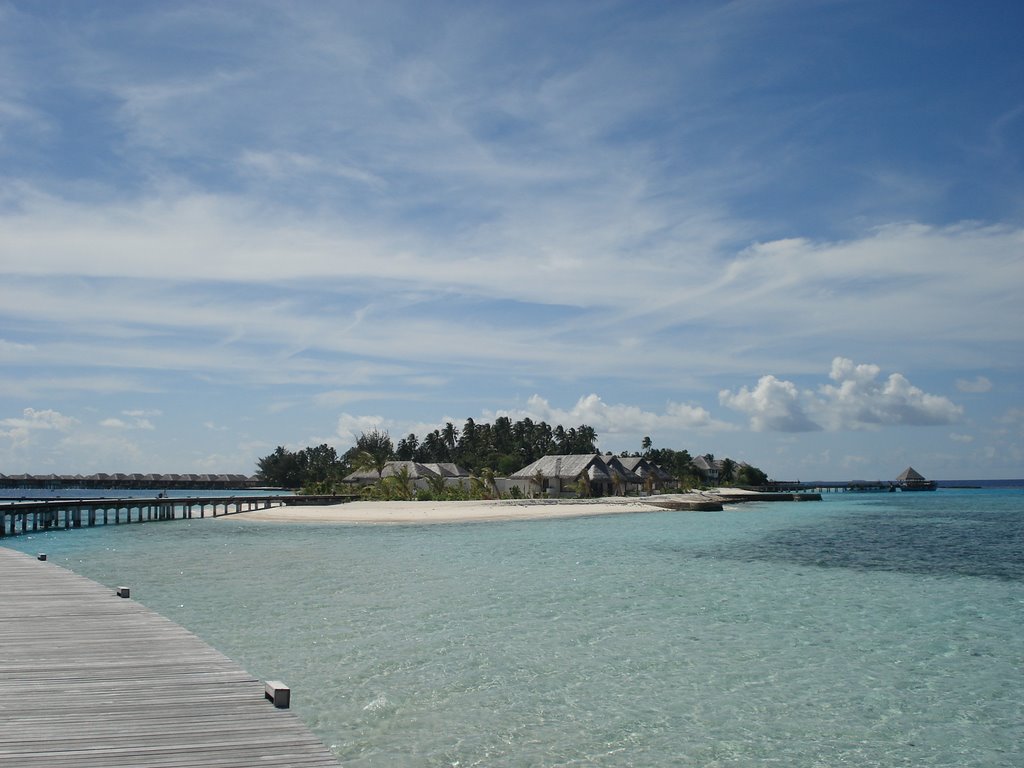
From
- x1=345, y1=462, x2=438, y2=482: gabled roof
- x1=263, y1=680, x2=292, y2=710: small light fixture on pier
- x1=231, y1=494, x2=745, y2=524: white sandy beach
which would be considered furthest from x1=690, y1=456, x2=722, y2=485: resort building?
x1=263, y1=680, x2=292, y2=710: small light fixture on pier

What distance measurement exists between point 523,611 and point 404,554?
1228cm

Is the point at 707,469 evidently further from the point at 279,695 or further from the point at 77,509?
the point at 279,695

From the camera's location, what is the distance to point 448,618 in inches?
624

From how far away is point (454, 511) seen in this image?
54.0 metres

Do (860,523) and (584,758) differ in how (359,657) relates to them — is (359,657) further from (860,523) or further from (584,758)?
(860,523)

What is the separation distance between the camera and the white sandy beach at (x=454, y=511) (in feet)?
163

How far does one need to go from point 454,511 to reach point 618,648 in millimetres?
41111

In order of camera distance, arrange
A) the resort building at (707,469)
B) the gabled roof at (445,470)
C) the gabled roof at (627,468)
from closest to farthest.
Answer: the gabled roof at (627,468) → the gabled roof at (445,470) → the resort building at (707,469)

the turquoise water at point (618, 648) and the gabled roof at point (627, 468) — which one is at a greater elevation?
the gabled roof at point (627, 468)

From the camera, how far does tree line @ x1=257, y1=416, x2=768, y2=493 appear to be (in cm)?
10106

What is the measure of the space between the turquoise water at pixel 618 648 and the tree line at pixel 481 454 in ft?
214

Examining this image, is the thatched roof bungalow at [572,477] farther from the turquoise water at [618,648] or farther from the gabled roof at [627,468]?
the turquoise water at [618,648]

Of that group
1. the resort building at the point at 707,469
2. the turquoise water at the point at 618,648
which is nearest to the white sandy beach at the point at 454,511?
the turquoise water at the point at 618,648

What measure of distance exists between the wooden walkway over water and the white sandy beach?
37.6 meters
